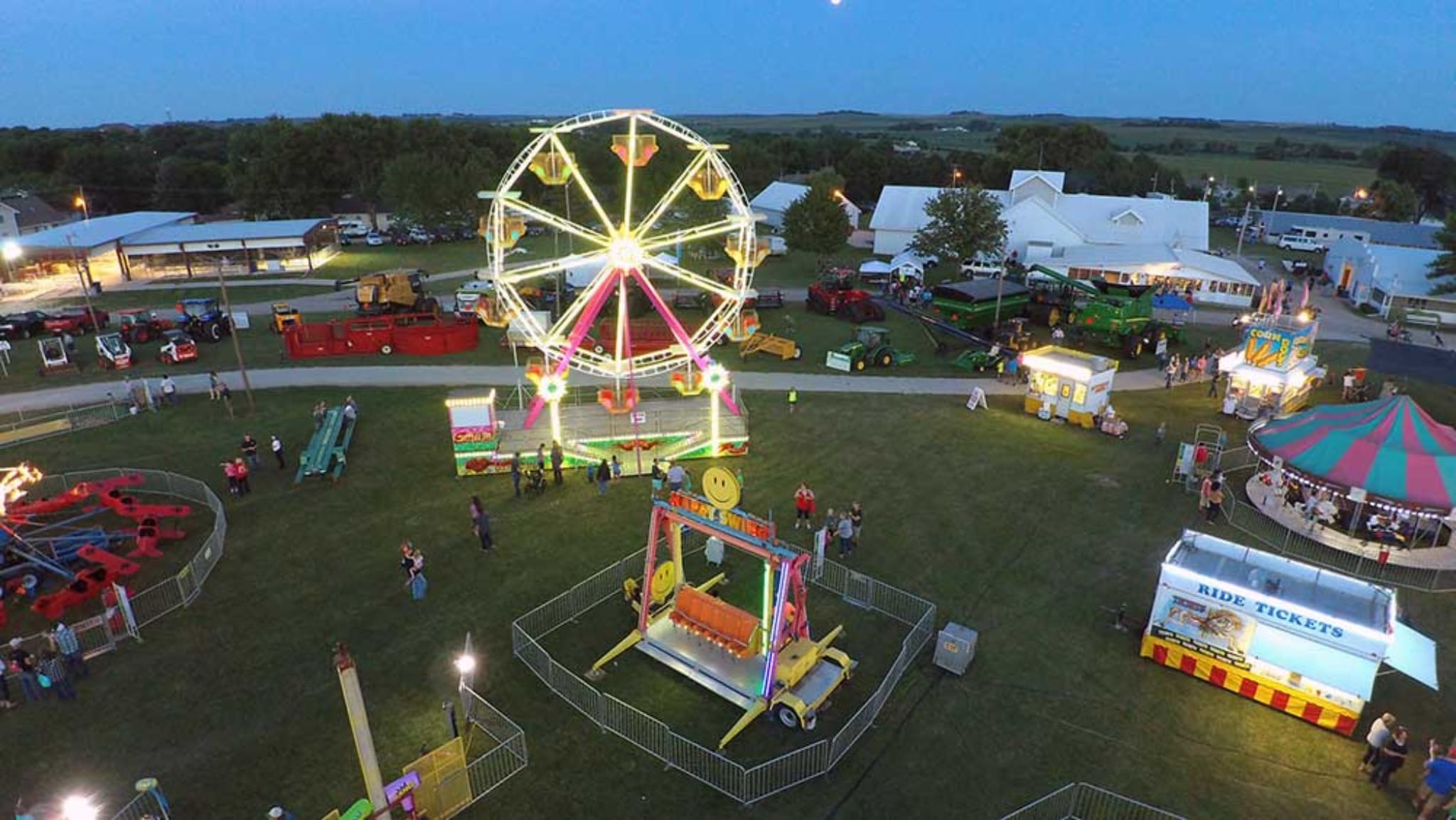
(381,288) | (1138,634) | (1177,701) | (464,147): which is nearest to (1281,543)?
(1138,634)

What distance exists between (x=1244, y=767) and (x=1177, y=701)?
1.66m

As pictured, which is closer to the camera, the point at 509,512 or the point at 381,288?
the point at 509,512

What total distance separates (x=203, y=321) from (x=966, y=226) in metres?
43.5

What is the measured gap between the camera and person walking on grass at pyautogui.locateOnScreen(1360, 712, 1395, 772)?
13070 mm

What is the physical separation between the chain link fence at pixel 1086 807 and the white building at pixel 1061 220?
1749 inches

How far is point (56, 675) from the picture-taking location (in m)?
14.5

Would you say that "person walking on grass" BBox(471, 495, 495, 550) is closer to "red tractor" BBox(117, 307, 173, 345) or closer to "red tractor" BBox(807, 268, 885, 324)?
"red tractor" BBox(807, 268, 885, 324)

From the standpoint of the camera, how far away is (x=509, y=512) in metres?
21.9

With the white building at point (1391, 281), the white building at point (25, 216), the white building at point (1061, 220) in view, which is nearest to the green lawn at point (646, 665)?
the white building at point (1391, 281)

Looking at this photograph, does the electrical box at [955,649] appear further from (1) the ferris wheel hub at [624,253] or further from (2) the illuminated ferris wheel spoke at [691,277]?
(1) the ferris wheel hub at [624,253]

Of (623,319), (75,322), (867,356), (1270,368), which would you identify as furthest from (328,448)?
(1270,368)

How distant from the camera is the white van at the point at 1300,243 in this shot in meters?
66.4

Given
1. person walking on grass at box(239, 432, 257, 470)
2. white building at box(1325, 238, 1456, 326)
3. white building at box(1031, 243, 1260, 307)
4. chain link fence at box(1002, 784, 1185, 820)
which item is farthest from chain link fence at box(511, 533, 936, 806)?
white building at box(1325, 238, 1456, 326)

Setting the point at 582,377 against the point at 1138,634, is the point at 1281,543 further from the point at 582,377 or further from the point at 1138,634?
the point at 582,377
